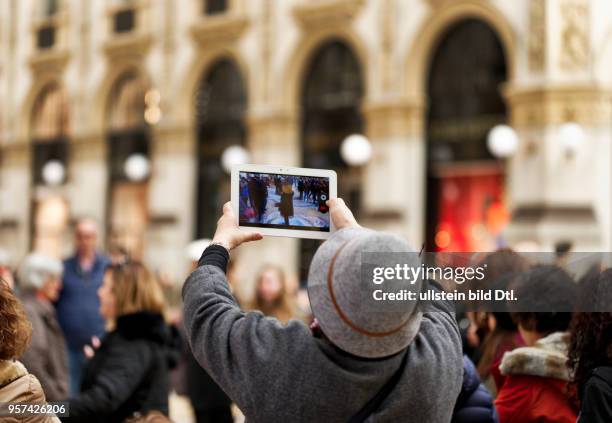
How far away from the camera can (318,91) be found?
18.9 metres

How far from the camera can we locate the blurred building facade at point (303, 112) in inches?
582

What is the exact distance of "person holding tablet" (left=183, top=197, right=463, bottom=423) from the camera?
205 centimetres

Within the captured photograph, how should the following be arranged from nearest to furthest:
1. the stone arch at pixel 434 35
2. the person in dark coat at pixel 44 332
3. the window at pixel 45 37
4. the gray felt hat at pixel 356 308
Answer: the gray felt hat at pixel 356 308, the person in dark coat at pixel 44 332, the stone arch at pixel 434 35, the window at pixel 45 37

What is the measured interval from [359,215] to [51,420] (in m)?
14.9

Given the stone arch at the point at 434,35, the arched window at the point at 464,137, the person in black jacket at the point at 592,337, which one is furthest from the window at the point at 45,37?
the person in black jacket at the point at 592,337

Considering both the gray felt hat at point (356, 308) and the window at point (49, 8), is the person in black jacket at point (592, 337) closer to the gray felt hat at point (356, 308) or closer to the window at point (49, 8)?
the gray felt hat at point (356, 308)

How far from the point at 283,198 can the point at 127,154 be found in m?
20.2

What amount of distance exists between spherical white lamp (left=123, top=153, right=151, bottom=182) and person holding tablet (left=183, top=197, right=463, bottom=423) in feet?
63.5

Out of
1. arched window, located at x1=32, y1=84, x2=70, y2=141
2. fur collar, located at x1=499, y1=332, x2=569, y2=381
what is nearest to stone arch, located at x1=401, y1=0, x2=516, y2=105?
arched window, located at x1=32, y1=84, x2=70, y2=141

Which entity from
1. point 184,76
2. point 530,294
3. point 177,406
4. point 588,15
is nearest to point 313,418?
point 530,294

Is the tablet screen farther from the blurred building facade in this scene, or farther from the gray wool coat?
the blurred building facade

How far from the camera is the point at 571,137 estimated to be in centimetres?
1439

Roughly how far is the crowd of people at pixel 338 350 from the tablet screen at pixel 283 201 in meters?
0.01

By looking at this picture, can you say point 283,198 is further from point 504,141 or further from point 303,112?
point 303,112
